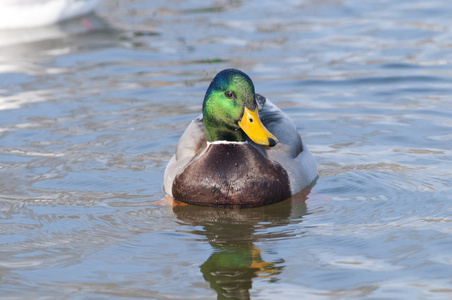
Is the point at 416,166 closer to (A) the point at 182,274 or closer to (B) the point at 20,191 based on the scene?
(A) the point at 182,274

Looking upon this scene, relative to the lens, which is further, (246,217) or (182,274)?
(246,217)

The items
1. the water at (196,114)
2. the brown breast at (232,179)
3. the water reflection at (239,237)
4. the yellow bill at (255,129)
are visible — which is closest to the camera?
the water reflection at (239,237)

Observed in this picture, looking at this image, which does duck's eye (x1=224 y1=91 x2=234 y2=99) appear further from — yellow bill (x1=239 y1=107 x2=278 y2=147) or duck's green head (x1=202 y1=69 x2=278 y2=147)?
yellow bill (x1=239 y1=107 x2=278 y2=147)

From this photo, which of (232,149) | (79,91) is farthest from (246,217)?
(79,91)

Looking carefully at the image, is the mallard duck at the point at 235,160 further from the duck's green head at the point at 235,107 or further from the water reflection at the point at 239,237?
the water reflection at the point at 239,237

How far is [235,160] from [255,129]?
0.97 feet

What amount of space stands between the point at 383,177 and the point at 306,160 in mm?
650

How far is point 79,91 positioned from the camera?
9.98m

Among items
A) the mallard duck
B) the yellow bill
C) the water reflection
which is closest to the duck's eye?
the mallard duck

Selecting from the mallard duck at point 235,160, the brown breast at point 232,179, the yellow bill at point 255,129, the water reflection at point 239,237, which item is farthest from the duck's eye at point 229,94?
the water reflection at point 239,237

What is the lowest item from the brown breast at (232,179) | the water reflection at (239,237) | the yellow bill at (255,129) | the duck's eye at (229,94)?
the water reflection at (239,237)

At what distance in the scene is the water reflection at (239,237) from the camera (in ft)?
17.1

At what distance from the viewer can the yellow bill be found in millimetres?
6410

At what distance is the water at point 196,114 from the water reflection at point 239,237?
2 cm
